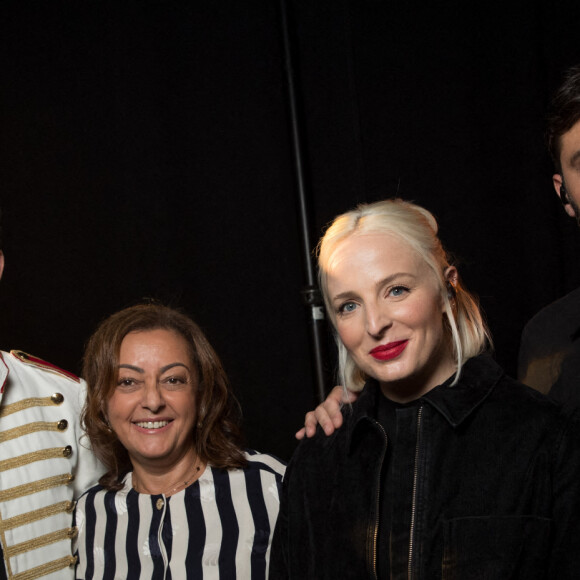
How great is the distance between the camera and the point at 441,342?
5.01 feet

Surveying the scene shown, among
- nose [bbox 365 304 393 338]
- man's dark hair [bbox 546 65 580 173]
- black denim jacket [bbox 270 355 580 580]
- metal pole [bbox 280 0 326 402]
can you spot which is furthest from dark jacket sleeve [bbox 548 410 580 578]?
metal pole [bbox 280 0 326 402]

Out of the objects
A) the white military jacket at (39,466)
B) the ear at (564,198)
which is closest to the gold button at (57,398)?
the white military jacket at (39,466)

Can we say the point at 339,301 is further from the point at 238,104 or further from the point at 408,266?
the point at 238,104

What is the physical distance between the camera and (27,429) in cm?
193

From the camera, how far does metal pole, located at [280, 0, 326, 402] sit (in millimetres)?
2527

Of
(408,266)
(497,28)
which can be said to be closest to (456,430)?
(408,266)

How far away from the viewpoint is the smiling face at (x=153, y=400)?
191 centimetres

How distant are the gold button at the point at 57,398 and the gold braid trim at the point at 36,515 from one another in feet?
0.90

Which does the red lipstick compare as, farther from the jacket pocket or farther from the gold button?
the gold button

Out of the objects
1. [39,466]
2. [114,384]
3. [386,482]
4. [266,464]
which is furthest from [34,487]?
[386,482]

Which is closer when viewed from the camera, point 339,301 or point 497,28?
point 339,301

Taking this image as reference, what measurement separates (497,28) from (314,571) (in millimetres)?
1821

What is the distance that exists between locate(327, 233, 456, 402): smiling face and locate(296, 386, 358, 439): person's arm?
158 mm

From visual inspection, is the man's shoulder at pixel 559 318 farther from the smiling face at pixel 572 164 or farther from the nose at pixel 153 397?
the nose at pixel 153 397
